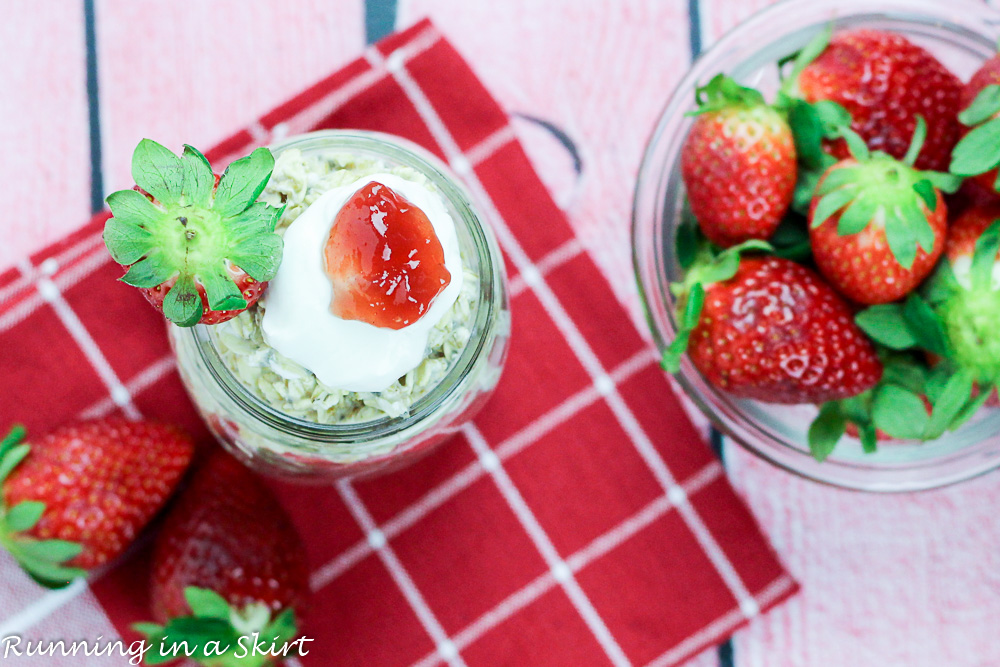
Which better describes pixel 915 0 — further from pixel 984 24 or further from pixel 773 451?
pixel 773 451

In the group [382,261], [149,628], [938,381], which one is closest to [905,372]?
[938,381]

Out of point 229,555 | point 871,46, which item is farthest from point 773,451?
point 229,555

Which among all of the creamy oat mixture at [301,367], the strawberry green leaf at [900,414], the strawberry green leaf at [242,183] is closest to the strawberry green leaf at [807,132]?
the strawberry green leaf at [900,414]

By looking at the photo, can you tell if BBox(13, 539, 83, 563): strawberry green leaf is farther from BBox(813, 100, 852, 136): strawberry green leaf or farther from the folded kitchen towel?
BBox(813, 100, 852, 136): strawberry green leaf

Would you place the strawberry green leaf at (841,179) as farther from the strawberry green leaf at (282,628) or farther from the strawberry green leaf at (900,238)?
the strawberry green leaf at (282,628)

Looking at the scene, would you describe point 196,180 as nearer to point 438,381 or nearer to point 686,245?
point 438,381

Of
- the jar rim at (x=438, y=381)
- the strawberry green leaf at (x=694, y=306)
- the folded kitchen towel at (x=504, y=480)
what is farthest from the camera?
the folded kitchen towel at (x=504, y=480)
